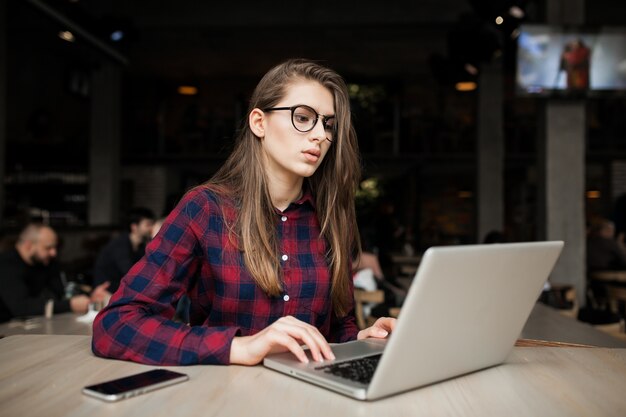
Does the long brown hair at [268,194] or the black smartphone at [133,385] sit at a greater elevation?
the long brown hair at [268,194]

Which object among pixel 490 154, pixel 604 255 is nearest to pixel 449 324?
pixel 604 255

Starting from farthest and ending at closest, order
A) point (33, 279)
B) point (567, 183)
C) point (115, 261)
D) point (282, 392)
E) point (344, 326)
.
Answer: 1. point (567, 183)
2. point (115, 261)
3. point (33, 279)
4. point (344, 326)
5. point (282, 392)

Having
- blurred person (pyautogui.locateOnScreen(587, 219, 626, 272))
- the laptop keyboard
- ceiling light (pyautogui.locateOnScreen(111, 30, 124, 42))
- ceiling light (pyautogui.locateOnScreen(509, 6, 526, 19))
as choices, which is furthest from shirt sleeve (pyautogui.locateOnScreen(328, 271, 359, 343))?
ceiling light (pyautogui.locateOnScreen(111, 30, 124, 42))

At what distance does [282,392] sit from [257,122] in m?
0.84

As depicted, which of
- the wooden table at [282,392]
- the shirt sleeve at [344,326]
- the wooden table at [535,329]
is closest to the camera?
the wooden table at [282,392]

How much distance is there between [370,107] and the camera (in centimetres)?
1320

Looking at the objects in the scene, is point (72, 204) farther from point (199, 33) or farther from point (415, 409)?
point (415, 409)

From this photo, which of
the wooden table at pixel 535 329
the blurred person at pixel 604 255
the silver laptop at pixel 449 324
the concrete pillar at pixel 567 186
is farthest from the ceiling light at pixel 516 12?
the silver laptop at pixel 449 324

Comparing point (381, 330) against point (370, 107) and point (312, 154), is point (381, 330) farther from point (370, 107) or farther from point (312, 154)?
point (370, 107)

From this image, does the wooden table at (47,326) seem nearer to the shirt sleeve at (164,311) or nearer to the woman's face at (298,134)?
the shirt sleeve at (164,311)

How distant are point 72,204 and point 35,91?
2.37 m

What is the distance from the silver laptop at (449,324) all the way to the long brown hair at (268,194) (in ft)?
1.27

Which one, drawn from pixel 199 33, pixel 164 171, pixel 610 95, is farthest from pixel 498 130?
pixel 164 171

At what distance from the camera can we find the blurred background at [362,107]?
247 inches
